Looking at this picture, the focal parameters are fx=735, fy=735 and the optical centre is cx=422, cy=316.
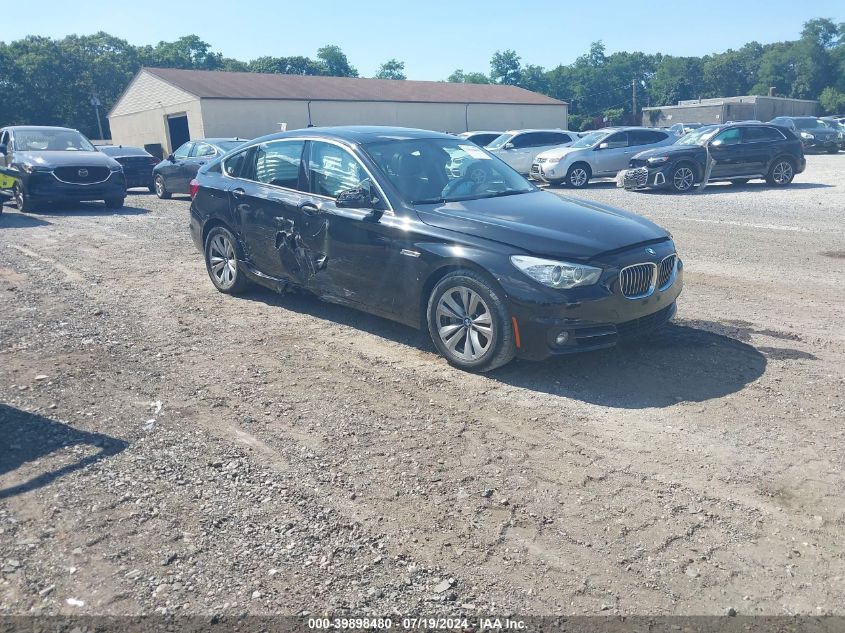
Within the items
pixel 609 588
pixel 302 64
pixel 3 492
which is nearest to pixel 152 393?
pixel 3 492

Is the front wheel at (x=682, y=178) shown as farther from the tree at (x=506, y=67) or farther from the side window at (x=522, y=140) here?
the tree at (x=506, y=67)

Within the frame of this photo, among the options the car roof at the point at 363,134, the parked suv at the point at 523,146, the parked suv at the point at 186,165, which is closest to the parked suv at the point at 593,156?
the parked suv at the point at 523,146

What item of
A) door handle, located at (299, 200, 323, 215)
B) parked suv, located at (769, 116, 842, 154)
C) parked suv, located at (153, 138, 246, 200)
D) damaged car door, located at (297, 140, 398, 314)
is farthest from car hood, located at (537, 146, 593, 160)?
parked suv, located at (769, 116, 842, 154)

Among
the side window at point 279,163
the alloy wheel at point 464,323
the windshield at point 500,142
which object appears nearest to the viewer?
the alloy wheel at point 464,323

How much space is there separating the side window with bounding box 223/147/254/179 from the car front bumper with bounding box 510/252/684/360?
3.78m

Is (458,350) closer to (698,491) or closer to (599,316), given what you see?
(599,316)

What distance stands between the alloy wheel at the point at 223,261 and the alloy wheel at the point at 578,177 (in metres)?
15.2

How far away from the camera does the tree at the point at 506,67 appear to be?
424 ft

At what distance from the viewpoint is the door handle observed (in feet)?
21.2

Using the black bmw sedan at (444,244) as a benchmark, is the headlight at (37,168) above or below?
above

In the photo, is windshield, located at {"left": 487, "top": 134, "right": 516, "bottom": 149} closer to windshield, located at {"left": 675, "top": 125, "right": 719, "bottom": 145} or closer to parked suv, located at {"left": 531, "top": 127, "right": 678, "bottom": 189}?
parked suv, located at {"left": 531, "top": 127, "right": 678, "bottom": 189}

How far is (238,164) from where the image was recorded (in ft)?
25.3

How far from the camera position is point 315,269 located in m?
6.58

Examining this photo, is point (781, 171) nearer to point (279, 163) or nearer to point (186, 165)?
point (186, 165)
